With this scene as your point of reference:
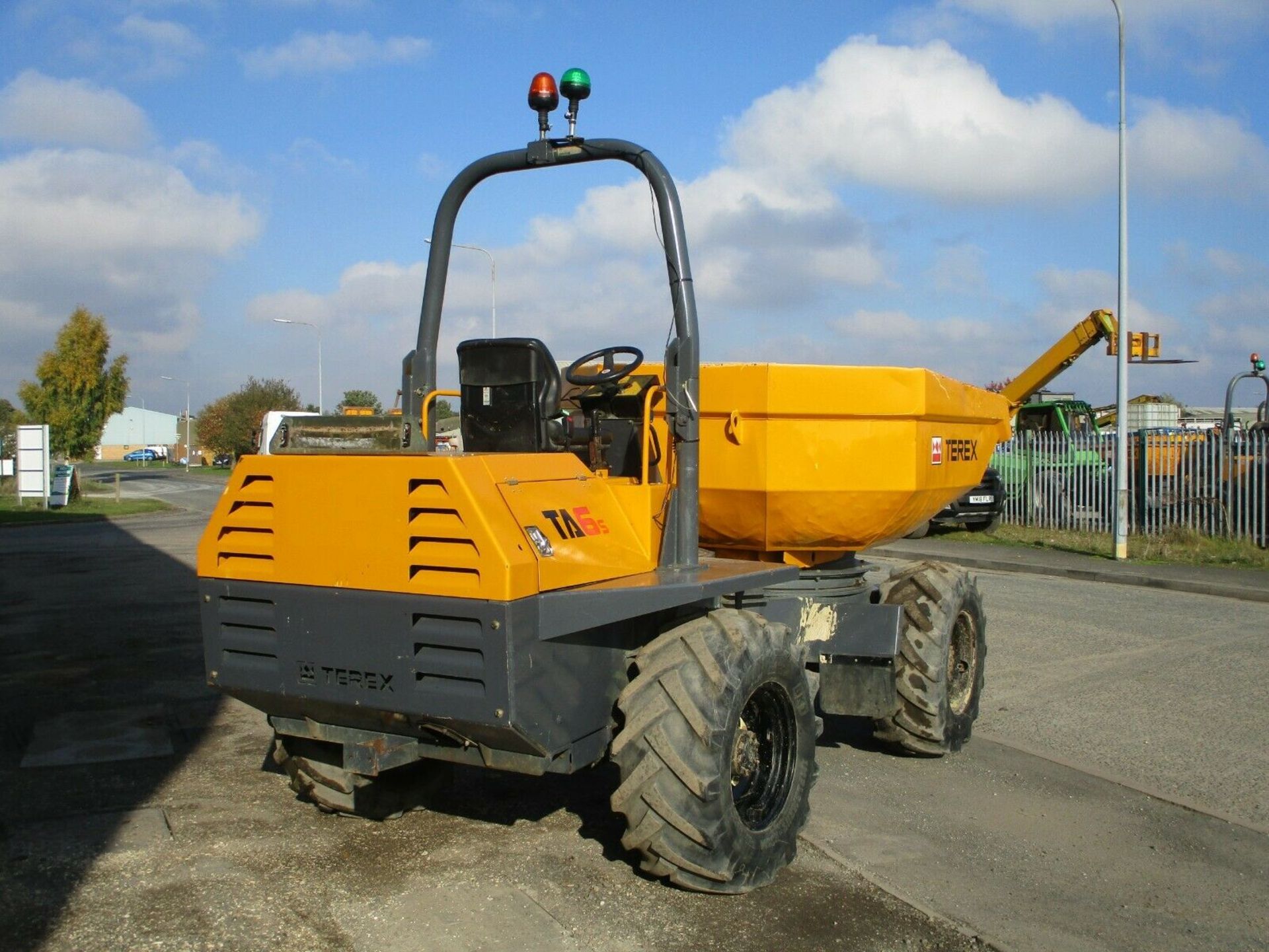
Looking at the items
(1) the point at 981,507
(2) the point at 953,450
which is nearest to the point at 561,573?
(2) the point at 953,450

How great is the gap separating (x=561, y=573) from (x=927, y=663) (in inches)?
118

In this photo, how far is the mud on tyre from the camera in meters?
6.42

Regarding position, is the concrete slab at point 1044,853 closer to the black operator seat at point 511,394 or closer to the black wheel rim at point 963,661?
the black wheel rim at point 963,661

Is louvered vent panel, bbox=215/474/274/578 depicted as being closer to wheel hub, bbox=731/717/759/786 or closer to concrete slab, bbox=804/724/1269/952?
wheel hub, bbox=731/717/759/786

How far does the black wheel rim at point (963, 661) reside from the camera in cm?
701

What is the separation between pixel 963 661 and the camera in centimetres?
712

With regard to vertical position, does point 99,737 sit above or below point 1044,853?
above

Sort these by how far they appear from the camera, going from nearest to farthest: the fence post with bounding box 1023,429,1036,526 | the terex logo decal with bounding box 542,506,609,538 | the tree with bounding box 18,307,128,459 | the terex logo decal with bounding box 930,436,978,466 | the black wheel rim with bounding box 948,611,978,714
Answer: the terex logo decal with bounding box 542,506,609,538, the terex logo decal with bounding box 930,436,978,466, the black wheel rim with bounding box 948,611,978,714, the fence post with bounding box 1023,429,1036,526, the tree with bounding box 18,307,128,459

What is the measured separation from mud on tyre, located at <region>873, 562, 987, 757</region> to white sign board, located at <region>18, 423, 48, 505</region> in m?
28.7

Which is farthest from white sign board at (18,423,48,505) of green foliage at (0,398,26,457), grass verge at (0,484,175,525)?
green foliage at (0,398,26,457)

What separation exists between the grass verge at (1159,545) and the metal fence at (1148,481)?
44 cm

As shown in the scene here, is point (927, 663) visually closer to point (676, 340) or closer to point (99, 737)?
point (676, 340)

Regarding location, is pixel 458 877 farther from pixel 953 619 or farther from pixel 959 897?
pixel 953 619

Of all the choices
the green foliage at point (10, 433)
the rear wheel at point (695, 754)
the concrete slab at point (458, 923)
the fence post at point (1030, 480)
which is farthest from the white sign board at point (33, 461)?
the rear wheel at point (695, 754)
